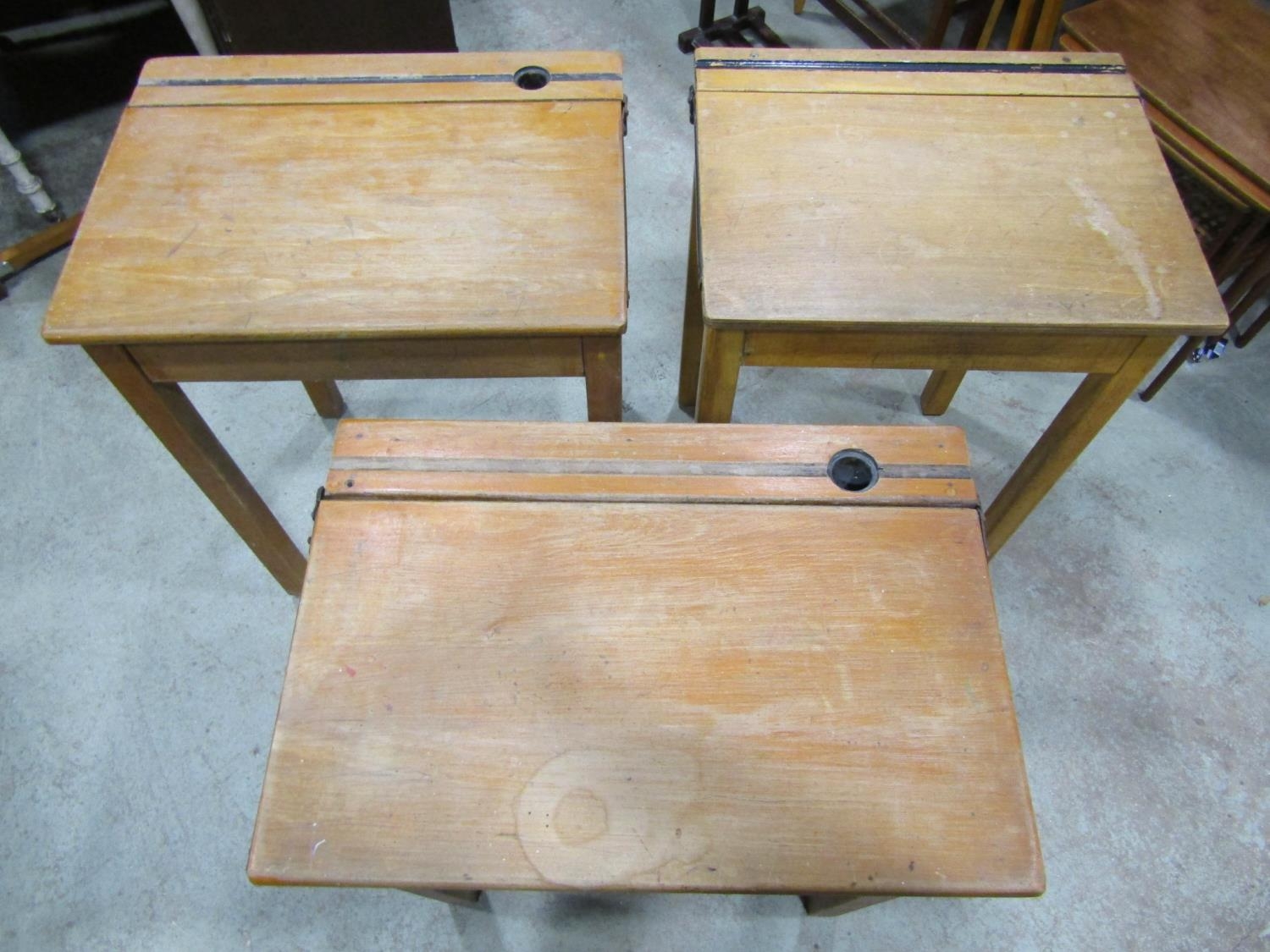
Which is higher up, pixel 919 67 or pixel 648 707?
pixel 919 67

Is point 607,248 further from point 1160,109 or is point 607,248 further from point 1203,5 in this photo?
point 1203,5

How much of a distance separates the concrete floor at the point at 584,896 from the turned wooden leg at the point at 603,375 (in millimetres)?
685

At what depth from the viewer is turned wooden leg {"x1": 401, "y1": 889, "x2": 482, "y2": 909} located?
1.10m

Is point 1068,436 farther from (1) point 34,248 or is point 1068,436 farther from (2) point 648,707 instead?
(1) point 34,248

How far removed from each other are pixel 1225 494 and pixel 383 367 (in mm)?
1709

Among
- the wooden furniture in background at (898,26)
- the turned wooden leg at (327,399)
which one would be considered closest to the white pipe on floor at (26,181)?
the turned wooden leg at (327,399)

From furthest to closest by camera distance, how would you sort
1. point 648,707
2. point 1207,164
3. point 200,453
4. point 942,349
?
point 1207,164, point 200,453, point 942,349, point 648,707

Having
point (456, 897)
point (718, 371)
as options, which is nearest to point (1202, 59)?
point (718, 371)

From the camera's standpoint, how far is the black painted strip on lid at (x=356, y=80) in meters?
1.20

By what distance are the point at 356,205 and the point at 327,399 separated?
0.76 m

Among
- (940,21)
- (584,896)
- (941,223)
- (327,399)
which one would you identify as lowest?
(584,896)

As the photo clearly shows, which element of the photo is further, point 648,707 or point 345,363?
point 345,363

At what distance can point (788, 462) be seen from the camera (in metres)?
0.96

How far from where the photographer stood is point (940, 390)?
1740 millimetres
